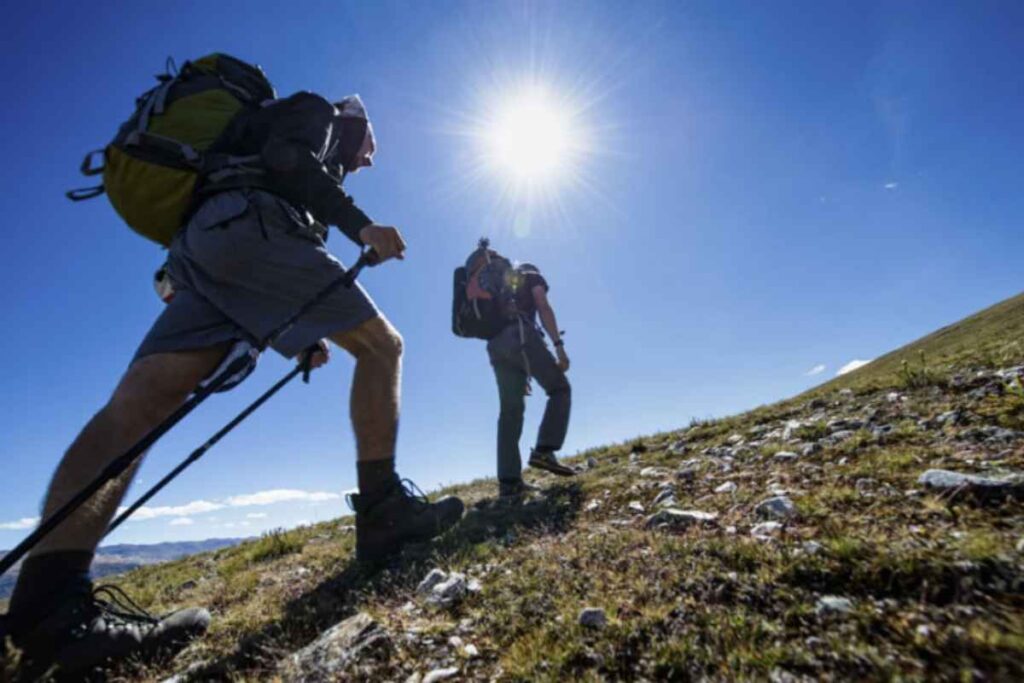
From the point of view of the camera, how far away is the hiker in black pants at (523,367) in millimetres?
7414

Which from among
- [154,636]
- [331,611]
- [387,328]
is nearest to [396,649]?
[331,611]

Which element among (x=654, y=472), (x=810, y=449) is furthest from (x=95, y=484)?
(x=810, y=449)

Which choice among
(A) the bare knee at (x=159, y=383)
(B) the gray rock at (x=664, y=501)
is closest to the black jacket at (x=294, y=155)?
(A) the bare knee at (x=159, y=383)

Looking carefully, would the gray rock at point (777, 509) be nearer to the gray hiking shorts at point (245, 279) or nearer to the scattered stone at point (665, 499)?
the scattered stone at point (665, 499)

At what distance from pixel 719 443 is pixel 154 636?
6.69 metres

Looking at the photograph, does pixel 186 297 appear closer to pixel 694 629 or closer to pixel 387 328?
pixel 387 328

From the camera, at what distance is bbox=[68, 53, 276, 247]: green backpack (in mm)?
3951

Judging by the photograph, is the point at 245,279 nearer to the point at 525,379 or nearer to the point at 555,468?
the point at 525,379

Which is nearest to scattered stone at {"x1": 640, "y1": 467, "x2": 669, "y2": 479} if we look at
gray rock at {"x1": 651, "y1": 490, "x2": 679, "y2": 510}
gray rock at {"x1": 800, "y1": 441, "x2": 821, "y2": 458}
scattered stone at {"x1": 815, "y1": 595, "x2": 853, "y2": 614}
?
gray rock at {"x1": 651, "y1": 490, "x2": 679, "y2": 510}

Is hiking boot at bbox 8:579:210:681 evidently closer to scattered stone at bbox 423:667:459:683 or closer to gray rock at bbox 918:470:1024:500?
scattered stone at bbox 423:667:459:683

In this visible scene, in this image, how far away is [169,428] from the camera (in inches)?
148

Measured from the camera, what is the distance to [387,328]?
→ 4582mm

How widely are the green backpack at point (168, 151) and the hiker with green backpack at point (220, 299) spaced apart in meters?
0.01

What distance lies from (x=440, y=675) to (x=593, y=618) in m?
0.77
